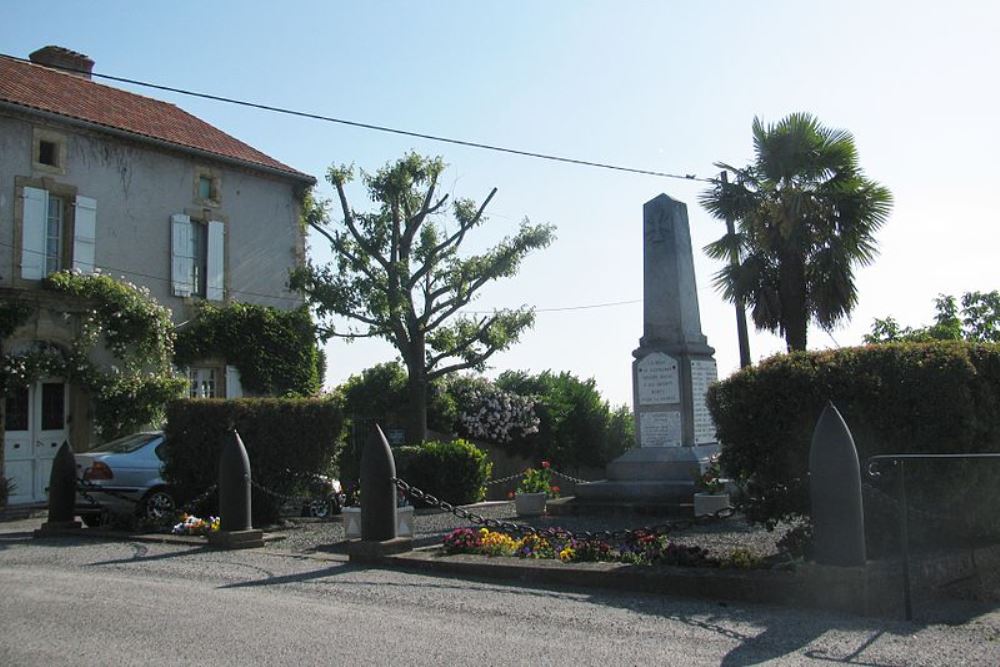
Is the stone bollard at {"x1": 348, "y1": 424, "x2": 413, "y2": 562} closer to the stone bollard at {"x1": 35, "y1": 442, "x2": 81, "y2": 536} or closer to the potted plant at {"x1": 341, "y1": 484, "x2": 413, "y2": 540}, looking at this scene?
the potted plant at {"x1": 341, "y1": 484, "x2": 413, "y2": 540}

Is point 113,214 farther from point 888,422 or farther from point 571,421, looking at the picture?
point 888,422

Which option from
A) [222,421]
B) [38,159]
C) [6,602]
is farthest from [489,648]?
[38,159]

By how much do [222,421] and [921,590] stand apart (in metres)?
8.76

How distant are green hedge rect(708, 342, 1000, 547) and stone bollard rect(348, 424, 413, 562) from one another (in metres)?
3.16

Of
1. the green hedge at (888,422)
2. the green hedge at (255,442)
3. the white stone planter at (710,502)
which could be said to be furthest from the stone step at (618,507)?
the green hedge at (888,422)

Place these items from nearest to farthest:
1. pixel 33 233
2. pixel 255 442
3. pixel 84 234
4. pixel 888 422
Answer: pixel 888 422
pixel 255 442
pixel 33 233
pixel 84 234

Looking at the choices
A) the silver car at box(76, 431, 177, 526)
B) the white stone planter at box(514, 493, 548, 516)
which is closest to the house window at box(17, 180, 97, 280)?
the silver car at box(76, 431, 177, 526)

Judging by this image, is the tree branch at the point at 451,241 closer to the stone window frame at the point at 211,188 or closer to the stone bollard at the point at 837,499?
the stone window frame at the point at 211,188

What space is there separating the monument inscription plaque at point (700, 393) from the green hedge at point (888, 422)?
5.61m

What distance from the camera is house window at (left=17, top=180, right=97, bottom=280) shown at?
1812 centimetres

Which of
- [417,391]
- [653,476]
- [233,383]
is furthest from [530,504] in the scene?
[233,383]

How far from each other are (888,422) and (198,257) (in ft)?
57.2

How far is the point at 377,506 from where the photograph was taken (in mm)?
8703

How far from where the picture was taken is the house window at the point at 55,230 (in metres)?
18.1
